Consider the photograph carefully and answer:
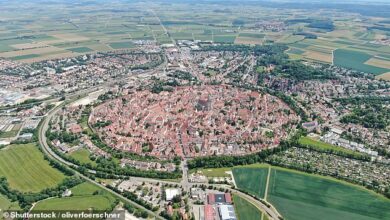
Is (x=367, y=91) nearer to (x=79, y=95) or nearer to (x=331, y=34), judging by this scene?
(x=79, y=95)

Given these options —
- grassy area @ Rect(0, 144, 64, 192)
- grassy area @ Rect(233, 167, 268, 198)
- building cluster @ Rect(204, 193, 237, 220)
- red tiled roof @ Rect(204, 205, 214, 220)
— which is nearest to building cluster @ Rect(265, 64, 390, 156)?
grassy area @ Rect(233, 167, 268, 198)

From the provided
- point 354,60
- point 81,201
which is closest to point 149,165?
point 81,201

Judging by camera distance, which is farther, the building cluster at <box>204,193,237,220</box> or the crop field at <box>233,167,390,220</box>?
the crop field at <box>233,167,390,220</box>

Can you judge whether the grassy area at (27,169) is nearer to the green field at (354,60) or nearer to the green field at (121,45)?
the green field at (121,45)

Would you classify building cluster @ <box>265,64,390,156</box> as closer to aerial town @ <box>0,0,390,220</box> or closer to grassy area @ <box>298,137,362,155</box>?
aerial town @ <box>0,0,390,220</box>

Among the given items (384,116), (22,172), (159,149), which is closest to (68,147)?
(22,172)
